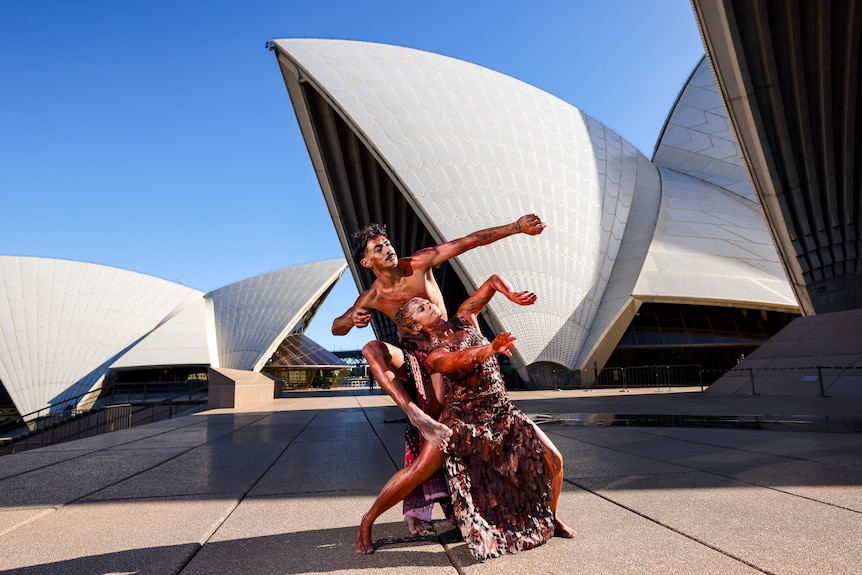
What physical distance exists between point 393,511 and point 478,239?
5.53 ft

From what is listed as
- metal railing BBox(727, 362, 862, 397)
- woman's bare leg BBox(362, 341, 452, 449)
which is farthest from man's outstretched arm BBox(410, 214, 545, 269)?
metal railing BBox(727, 362, 862, 397)

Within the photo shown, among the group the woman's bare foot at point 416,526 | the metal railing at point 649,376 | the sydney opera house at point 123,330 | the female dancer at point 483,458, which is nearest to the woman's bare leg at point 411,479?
the female dancer at point 483,458

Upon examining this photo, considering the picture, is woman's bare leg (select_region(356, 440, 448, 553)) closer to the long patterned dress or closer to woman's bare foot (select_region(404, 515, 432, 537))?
the long patterned dress

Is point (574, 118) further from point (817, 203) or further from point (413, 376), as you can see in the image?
point (413, 376)

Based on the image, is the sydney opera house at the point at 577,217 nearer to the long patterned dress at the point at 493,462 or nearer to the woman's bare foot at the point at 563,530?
the woman's bare foot at the point at 563,530

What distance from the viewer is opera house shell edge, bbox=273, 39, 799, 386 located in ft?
60.3

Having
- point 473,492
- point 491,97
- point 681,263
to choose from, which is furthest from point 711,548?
point 491,97

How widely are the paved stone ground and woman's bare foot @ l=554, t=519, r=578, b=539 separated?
0.04m

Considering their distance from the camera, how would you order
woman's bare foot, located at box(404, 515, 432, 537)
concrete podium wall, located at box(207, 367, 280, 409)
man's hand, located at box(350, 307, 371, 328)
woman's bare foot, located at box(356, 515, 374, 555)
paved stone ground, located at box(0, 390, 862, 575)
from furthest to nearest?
concrete podium wall, located at box(207, 367, 280, 409) → man's hand, located at box(350, 307, 371, 328) → woman's bare foot, located at box(404, 515, 432, 537) → woman's bare foot, located at box(356, 515, 374, 555) → paved stone ground, located at box(0, 390, 862, 575)

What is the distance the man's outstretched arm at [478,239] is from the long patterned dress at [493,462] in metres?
0.44

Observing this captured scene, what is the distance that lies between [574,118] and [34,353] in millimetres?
30533

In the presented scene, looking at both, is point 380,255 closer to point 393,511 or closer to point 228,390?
point 393,511

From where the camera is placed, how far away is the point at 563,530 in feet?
7.19

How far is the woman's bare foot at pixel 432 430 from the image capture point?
81.8 inches
